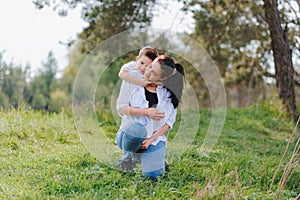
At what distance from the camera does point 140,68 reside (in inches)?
158

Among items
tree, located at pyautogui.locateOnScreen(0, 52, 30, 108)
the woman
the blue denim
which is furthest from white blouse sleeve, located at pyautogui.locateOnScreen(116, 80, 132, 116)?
tree, located at pyautogui.locateOnScreen(0, 52, 30, 108)

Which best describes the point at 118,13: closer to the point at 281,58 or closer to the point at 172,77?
the point at 281,58

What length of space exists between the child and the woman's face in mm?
49

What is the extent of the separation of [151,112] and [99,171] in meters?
0.65

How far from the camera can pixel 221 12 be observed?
9.89m

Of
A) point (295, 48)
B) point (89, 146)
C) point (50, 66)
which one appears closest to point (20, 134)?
point (89, 146)

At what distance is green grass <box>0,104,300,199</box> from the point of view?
3607mm

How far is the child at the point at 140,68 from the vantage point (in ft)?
13.0

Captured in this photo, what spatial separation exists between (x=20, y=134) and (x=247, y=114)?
4.16 meters

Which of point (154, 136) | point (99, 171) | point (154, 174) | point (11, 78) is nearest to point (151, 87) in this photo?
point (154, 136)

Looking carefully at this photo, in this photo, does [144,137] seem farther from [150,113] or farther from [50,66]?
[50,66]

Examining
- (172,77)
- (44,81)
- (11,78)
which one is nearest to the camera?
(172,77)

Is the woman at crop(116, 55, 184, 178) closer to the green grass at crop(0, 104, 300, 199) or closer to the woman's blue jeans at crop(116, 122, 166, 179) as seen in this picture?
the woman's blue jeans at crop(116, 122, 166, 179)

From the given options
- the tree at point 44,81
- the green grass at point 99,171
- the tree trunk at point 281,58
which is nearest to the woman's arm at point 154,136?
the green grass at point 99,171
